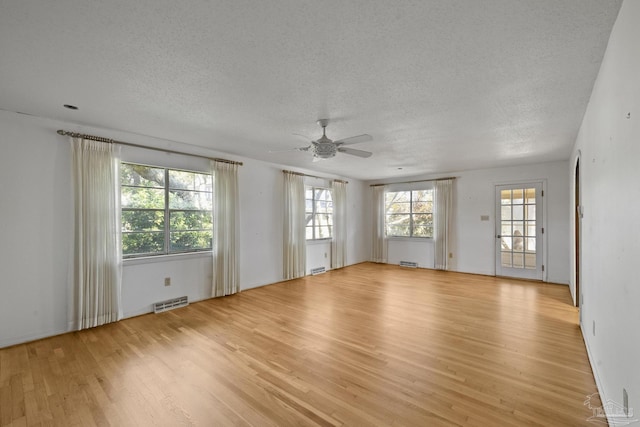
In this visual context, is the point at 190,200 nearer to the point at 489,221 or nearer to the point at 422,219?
the point at 422,219

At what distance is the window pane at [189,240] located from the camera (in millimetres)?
4367

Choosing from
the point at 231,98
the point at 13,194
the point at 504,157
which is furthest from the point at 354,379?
the point at 504,157

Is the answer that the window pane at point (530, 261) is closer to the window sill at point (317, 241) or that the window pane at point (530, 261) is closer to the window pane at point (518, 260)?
the window pane at point (518, 260)

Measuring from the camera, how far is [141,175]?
13.3ft

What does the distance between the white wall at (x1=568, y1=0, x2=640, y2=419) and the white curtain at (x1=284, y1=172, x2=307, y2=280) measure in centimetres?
470

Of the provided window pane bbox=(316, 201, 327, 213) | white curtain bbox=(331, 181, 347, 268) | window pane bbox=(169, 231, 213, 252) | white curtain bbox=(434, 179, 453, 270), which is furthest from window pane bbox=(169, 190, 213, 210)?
white curtain bbox=(434, 179, 453, 270)

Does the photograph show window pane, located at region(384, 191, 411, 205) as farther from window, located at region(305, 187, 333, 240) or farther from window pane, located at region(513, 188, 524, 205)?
window pane, located at region(513, 188, 524, 205)

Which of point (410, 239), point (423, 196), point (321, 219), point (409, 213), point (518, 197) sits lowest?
point (410, 239)

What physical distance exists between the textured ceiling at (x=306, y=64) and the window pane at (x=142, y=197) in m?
0.90

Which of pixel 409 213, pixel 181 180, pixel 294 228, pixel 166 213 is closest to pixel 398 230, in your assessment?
pixel 409 213

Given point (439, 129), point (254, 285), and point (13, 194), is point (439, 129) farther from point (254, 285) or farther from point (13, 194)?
point (13, 194)

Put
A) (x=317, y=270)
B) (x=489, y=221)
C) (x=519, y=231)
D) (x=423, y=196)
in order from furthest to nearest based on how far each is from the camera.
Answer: (x=423, y=196) → (x=317, y=270) → (x=489, y=221) → (x=519, y=231)

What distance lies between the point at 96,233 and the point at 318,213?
450 cm

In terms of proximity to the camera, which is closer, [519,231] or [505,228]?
[519,231]
